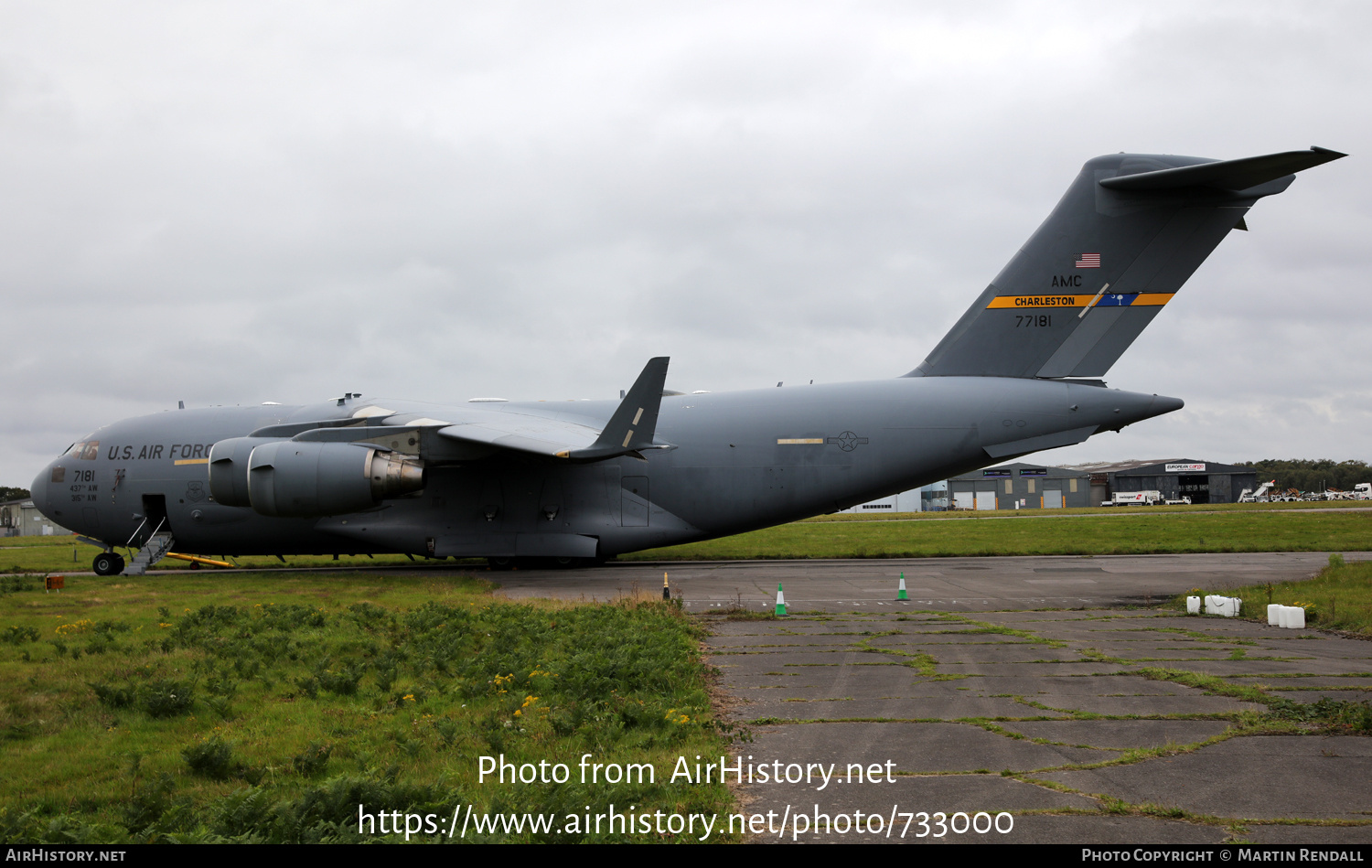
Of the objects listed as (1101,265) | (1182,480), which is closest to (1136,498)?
(1182,480)

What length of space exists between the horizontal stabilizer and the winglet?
998 centimetres

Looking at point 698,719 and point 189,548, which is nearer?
point 698,719

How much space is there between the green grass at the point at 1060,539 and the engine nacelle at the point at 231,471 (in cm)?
998

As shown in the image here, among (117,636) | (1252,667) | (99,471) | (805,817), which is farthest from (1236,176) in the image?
(99,471)

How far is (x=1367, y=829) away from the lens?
13.0ft

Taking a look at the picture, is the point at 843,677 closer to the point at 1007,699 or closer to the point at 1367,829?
the point at 1007,699

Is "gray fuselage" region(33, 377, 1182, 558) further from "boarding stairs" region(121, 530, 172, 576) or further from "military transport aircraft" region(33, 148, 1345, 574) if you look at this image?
"boarding stairs" region(121, 530, 172, 576)

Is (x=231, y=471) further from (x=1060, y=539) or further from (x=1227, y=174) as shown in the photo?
(x=1060, y=539)

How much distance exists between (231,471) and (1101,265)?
18.3 m

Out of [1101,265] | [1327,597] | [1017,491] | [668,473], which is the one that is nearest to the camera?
[1327,597]

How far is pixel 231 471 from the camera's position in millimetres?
17562

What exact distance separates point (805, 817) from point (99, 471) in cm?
2175

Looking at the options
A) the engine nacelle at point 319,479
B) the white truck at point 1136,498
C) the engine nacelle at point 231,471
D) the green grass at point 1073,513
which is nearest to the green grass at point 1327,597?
the engine nacelle at point 319,479

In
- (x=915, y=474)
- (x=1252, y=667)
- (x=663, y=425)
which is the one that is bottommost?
(x=1252, y=667)
